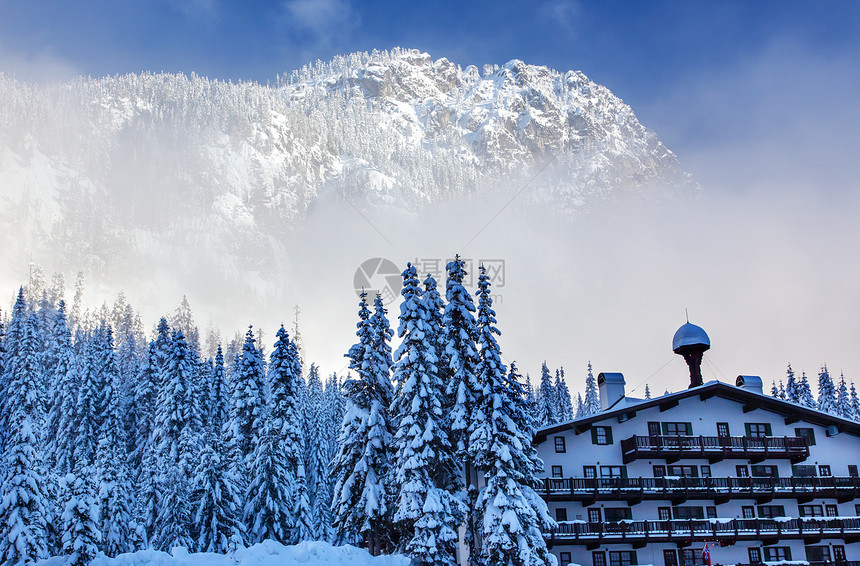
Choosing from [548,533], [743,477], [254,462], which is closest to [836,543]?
[743,477]

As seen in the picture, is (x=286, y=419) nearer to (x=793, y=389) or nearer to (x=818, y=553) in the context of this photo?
(x=818, y=553)

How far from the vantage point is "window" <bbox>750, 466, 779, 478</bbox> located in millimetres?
48469

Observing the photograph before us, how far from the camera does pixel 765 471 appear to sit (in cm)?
4872

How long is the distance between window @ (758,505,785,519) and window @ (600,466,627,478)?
971 centimetres

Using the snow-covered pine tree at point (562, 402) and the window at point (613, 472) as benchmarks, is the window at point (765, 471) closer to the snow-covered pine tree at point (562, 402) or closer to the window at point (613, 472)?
the window at point (613, 472)

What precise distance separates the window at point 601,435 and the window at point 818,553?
48.5 ft

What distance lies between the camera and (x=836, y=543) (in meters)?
47.4

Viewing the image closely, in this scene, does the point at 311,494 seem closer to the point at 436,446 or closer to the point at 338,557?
the point at 436,446

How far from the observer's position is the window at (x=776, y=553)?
46.4 metres

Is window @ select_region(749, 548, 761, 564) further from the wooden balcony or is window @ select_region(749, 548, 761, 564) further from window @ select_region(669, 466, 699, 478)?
window @ select_region(669, 466, 699, 478)

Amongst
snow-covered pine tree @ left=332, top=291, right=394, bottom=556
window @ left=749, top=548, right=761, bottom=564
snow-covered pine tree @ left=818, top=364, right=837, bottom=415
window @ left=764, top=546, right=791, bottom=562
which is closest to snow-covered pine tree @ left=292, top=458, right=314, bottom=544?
snow-covered pine tree @ left=332, top=291, right=394, bottom=556

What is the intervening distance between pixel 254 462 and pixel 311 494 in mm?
17870

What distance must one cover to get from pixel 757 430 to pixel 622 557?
13836mm

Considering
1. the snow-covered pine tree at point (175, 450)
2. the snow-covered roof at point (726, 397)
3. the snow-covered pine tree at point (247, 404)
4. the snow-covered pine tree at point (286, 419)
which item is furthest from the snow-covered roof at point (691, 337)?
the snow-covered pine tree at point (175, 450)
